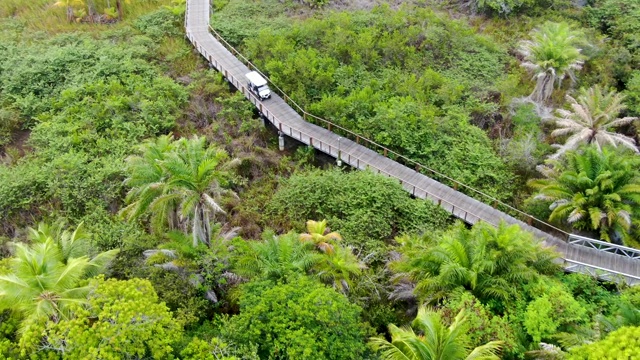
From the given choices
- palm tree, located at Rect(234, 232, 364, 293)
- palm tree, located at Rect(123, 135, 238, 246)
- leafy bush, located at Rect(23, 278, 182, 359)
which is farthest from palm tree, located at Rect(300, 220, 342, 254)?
leafy bush, located at Rect(23, 278, 182, 359)

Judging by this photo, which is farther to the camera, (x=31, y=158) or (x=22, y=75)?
(x=22, y=75)

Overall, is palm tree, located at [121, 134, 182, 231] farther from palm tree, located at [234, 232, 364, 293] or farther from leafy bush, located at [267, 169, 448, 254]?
leafy bush, located at [267, 169, 448, 254]

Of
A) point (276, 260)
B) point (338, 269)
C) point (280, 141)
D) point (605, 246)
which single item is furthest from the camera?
point (280, 141)

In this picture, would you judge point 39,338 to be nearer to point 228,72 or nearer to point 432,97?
point 228,72

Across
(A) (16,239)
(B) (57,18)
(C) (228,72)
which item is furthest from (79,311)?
(B) (57,18)

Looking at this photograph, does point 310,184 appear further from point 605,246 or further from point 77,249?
point 605,246

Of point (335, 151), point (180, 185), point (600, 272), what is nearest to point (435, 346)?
point (600, 272)
